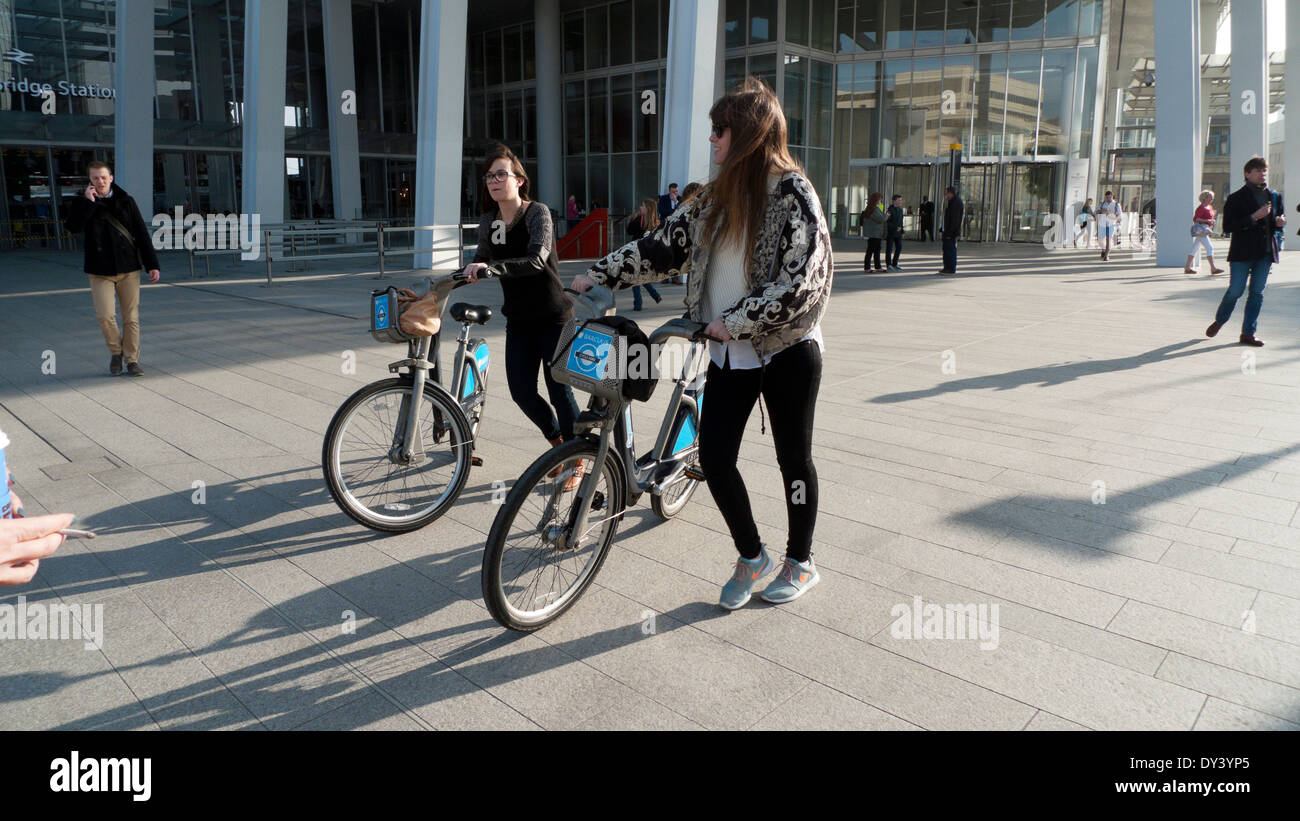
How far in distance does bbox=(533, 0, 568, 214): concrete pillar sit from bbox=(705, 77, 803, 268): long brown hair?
27.9m

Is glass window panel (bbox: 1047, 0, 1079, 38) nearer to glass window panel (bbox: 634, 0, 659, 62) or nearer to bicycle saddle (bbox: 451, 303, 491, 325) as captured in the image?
glass window panel (bbox: 634, 0, 659, 62)

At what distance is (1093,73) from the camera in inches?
1059

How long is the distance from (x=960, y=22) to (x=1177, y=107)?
1248 centimetres

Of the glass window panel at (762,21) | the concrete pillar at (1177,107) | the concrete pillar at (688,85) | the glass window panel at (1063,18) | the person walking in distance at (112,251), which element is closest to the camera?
the person walking in distance at (112,251)

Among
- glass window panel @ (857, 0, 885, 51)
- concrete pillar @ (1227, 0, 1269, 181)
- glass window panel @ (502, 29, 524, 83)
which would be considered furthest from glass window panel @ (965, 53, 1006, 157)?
glass window panel @ (502, 29, 524, 83)

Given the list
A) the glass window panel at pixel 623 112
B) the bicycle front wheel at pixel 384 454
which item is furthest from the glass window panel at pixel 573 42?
the bicycle front wheel at pixel 384 454

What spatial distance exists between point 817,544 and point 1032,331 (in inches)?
292

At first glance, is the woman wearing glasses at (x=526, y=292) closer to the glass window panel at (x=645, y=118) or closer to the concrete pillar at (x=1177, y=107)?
the concrete pillar at (x=1177, y=107)

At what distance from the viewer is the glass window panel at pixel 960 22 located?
92.3 ft

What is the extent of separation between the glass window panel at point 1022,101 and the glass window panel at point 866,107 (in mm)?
4060

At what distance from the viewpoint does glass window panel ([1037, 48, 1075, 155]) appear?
1064 inches

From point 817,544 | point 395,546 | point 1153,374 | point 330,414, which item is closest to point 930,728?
point 817,544

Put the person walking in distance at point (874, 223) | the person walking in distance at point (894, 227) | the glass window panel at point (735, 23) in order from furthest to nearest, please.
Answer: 1. the glass window panel at point (735, 23)
2. the person walking in distance at point (894, 227)
3. the person walking in distance at point (874, 223)
